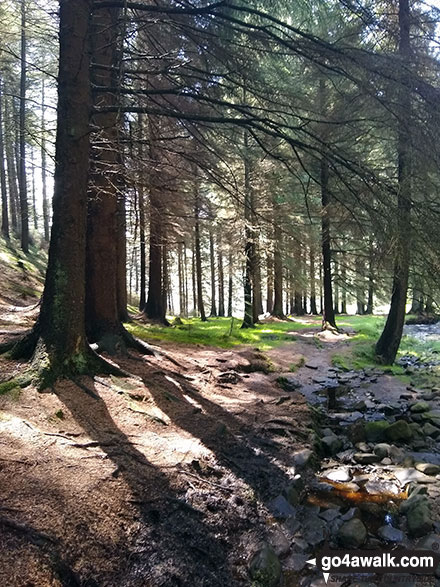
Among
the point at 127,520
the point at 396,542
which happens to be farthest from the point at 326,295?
the point at 127,520

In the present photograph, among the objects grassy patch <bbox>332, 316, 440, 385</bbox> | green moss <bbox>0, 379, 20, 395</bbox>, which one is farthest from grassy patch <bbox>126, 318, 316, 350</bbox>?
green moss <bbox>0, 379, 20, 395</bbox>

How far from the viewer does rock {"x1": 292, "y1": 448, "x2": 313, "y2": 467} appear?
4488 millimetres

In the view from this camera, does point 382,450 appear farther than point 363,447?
No

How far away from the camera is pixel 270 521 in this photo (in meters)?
3.45

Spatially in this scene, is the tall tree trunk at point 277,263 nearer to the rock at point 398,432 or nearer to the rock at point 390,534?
the rock at point 398,432

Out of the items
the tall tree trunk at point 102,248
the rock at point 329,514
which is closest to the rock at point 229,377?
the tall tree trunk at point 102,248

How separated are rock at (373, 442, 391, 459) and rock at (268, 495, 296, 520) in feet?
6.12

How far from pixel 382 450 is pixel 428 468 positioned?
24.2 inches

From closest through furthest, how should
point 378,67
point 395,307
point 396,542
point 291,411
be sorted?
1. point 396,542
2. point 378,67
3. point 291,411
4. point 395,307

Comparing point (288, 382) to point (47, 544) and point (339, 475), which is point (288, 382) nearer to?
point (339, 475)

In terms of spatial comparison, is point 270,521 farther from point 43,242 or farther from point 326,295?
point 43,242

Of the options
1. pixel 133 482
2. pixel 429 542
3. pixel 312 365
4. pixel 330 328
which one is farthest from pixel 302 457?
pixel 330 328

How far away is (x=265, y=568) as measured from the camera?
2822 mm

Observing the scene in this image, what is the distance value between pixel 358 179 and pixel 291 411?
141 inches
